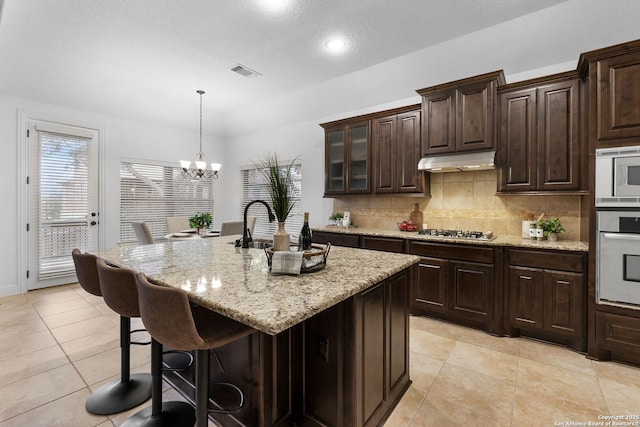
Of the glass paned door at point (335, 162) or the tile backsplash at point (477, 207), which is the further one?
the glass paned door at point (335, 162)

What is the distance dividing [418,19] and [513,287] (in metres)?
2.63

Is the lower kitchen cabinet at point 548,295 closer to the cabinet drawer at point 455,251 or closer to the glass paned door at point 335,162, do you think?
the cabinet drawer at point 455,251

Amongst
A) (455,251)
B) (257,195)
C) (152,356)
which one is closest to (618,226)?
(455,251)

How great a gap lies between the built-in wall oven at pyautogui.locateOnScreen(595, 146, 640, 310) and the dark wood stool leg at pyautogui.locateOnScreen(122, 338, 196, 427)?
3149 mm

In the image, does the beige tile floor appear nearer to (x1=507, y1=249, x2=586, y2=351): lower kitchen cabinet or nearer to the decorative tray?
(x1=507, y1=249, x2=586, y2=351): lower kitchen cabinet

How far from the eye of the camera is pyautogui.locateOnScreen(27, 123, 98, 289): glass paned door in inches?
172

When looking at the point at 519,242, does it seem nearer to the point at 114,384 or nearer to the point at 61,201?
the point at 114,384

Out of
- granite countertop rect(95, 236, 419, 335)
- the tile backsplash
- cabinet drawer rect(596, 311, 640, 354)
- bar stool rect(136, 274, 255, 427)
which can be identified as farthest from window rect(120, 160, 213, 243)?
cabinet drawer rect(596, 311, 640, 354)

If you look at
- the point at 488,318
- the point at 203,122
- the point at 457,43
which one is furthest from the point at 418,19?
the point at 203,122

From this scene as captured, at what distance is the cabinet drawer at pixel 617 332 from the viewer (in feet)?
7.46

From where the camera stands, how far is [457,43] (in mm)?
3057

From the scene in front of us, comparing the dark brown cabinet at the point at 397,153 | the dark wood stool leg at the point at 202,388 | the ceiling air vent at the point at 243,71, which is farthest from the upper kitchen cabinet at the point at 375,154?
the dark wood stool leg at the point at 202,388

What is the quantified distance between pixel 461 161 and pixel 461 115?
1.63ft

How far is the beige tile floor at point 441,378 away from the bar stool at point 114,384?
0.06m
